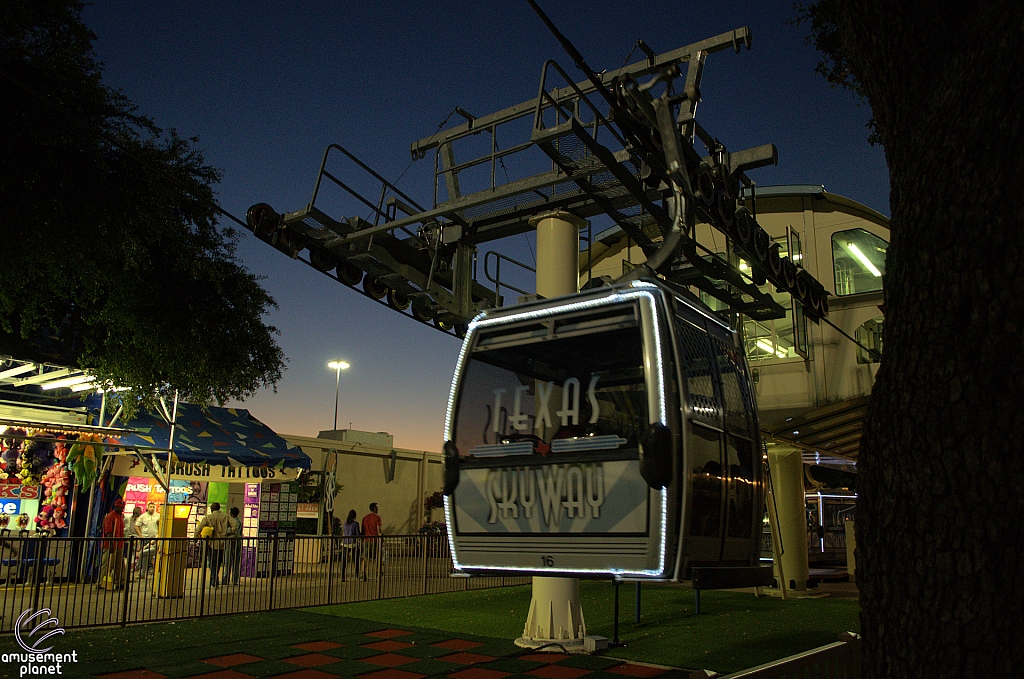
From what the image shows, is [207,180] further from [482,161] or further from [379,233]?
[482,161]

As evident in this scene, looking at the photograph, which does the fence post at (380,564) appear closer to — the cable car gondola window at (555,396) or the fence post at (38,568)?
the fence post at (38,568)

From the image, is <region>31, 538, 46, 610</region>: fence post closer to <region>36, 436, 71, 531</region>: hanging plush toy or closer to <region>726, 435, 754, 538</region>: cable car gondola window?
<region>36, 436, 71, 531</region>: hanging plush toy

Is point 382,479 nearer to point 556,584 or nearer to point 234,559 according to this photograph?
point 234,559

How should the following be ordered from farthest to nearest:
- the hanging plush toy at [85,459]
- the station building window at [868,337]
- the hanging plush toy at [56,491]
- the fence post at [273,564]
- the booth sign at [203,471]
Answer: the station building window at [868,337] < the booth sign at [203,471] < the hanging plush toy at [56,491] < the hanging plush toy at [85,459] < the fence post at [273,564]

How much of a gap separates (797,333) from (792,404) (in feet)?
6.67

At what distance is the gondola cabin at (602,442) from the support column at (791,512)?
37.1 feet

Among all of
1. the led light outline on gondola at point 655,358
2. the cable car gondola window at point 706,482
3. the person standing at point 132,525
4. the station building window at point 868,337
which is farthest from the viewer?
the station building window at point 868,337

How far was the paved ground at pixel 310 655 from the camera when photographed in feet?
24.1

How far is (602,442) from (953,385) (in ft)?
6.26

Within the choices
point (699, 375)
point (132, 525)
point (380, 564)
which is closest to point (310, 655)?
point (380, 564)

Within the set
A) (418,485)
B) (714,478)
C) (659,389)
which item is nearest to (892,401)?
(659,389)

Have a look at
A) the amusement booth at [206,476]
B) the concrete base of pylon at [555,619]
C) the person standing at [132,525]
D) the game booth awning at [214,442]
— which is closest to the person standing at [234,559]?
the amusement booth at [206,476]

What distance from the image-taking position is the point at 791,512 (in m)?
15.7

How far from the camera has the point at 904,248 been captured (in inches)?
113
